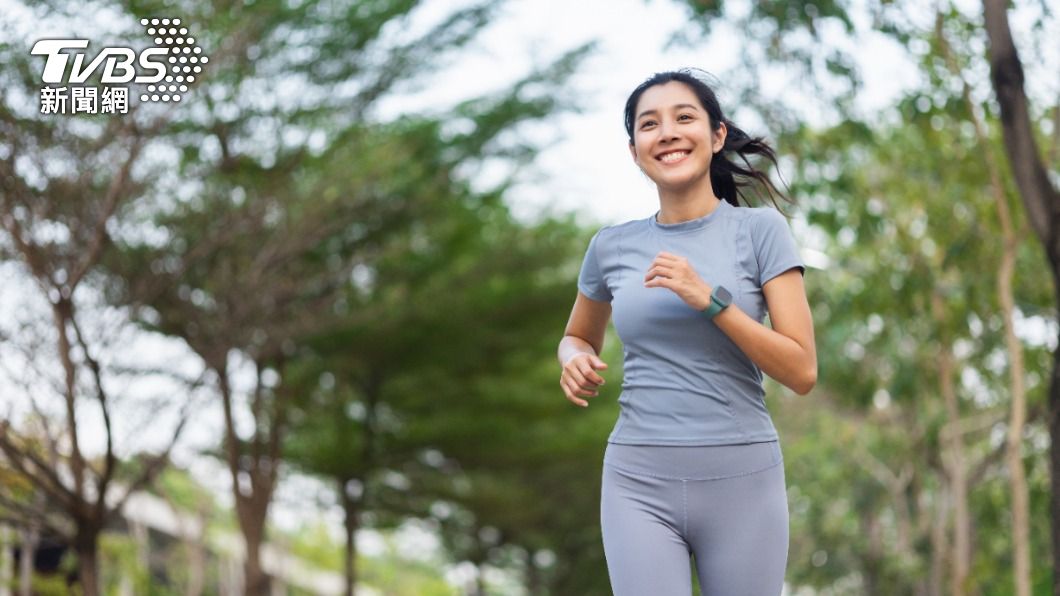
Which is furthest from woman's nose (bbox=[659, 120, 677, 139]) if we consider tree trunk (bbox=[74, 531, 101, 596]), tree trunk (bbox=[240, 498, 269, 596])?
tree trunk (bbox=[240, 498, 269, 596])

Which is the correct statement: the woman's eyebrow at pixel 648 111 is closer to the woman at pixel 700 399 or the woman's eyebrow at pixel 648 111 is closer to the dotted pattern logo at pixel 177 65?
the woman at pixel 700 399

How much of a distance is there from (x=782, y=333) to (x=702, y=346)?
0.47 ft

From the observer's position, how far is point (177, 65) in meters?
9.66

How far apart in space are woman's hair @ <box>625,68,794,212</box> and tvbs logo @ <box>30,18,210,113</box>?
702 centimetres

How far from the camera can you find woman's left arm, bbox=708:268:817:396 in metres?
2.36

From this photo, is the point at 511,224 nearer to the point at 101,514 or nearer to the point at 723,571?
the point at 101,514

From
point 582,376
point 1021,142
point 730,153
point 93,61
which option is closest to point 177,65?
point 93,61

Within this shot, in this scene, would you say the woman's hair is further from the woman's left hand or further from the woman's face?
the woman's left hand

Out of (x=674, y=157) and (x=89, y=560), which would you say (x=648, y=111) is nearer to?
(x=674, y=157)

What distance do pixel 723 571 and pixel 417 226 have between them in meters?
12.8

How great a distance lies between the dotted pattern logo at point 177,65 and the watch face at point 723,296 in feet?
25.1

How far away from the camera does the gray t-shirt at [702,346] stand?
2469 millimetres

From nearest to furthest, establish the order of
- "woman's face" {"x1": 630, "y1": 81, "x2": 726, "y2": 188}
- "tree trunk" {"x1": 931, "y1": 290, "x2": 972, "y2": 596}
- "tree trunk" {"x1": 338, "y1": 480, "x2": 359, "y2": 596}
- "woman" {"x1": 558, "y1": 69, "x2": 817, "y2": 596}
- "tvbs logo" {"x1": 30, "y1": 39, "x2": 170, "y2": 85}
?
1. "woman" {"x1": 558, "y1": 69, "x2": 817, "y2": 596}
2. "woman's face" {"x1": 630, "y1": 81, "x2": 726, "y2": 188}
3. "tvbs logo" {"x1": 30, "y1": 39, "x2": 170, "y2": 85}
4. "tree trunk" {"x1": 931, "y1": 290, "x2": 972, "y2": 596}
5. "tree trunk" {"x1": 338, "y1": 480, "x2": 359, "y2": 596}

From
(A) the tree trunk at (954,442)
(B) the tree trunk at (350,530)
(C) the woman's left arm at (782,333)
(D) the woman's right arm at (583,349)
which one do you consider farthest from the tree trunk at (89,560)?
(B) the tree trunk at (350,530)
